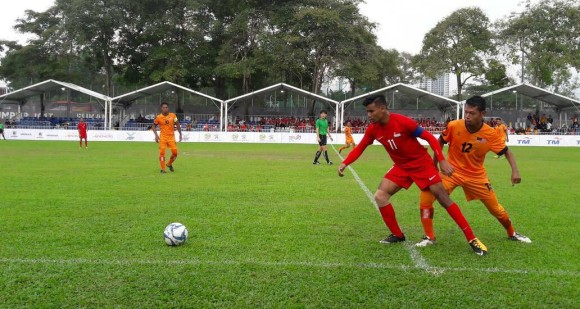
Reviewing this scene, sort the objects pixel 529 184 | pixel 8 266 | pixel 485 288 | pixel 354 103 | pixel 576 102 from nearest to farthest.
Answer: pixel 485 288
pixel 8 266
pixel 529 184
pixel 576 102
pixel 354 103

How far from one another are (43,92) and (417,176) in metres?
48.2

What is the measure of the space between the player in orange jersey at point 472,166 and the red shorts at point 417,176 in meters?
0.22

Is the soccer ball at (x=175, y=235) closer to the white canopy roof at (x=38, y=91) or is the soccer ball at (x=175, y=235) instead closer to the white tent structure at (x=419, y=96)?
the white tent structure at (x=419, y=96)

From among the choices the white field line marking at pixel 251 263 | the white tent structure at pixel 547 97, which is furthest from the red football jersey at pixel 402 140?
the white tent structure at pixel 547 97

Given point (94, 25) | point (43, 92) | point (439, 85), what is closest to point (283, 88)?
point (439, 85)

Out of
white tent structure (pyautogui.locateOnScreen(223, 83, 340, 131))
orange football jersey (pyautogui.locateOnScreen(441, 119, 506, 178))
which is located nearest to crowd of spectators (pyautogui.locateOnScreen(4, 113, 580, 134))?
white tent structure (pyautogui.locateOnScreen(223, 83, 340, 131))

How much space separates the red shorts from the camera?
558cm

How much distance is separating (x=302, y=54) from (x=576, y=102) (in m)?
24.3

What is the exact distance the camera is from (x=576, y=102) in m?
42.3

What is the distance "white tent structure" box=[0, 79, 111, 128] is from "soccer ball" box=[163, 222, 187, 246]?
1591 inches

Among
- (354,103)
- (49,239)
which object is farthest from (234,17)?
(49,239)

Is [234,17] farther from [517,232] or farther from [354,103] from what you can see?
[517,232]

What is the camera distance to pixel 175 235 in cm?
537

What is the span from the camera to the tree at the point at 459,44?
44.7m
